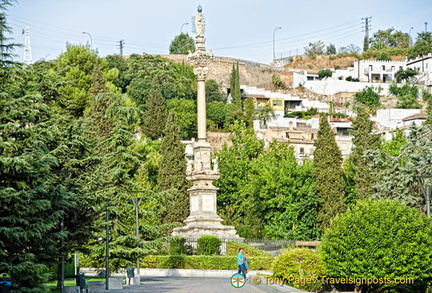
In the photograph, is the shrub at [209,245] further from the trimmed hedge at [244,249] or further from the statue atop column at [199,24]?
the statue atop column at [199,24]

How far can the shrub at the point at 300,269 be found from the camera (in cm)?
2559

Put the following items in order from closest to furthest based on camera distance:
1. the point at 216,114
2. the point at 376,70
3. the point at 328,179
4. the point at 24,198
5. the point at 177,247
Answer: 1. the point at 24,198
2. the point at 177,247
3. the point at 328,179
4. the point at 216,114
5. the point at 376,70

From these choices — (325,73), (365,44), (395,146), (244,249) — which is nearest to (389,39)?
(365,44)

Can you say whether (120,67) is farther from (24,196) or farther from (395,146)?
(24,196)

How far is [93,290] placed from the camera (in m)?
26.0

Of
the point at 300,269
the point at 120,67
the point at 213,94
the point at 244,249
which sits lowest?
the point at 244,249

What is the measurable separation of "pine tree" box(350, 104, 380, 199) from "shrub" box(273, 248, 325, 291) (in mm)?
31910

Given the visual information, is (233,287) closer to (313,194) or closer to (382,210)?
(382,210)

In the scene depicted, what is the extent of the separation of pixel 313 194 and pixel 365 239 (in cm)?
3224

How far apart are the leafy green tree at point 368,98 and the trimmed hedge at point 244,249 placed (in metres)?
84.3

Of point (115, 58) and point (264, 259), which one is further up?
point (115, 58)

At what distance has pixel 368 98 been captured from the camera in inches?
4808

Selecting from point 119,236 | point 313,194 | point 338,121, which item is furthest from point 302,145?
point 119,236

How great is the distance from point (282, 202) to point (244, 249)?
2019 centimetres
